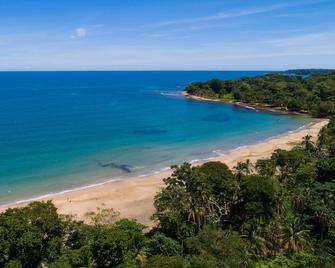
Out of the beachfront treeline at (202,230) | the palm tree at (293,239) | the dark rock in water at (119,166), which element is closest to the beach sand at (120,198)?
the beachfront treeline at (202,230)

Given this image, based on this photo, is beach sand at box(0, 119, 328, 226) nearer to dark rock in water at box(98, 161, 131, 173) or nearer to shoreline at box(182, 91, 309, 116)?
dark rock in water at box(98, 161, 131, 173)

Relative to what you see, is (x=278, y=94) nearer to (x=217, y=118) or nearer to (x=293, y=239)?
(x=217, y=118)

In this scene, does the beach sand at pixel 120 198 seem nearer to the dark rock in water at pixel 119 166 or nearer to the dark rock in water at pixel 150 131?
the dark rock in water at pixel 119 166

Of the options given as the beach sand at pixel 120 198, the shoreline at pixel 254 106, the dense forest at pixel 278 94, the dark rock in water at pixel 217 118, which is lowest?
the beach sand at pixel 120 198

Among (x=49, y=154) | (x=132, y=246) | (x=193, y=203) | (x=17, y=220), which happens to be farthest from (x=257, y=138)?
(x=17, y=220)

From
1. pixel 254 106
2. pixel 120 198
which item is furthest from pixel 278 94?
pixel 120 198

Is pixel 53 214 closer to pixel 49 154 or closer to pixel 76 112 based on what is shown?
pixel 49 154

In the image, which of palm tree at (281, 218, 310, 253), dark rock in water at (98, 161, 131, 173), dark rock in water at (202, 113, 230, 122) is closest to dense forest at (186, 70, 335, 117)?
dark rock in water at (202, 113, 230, 122)
